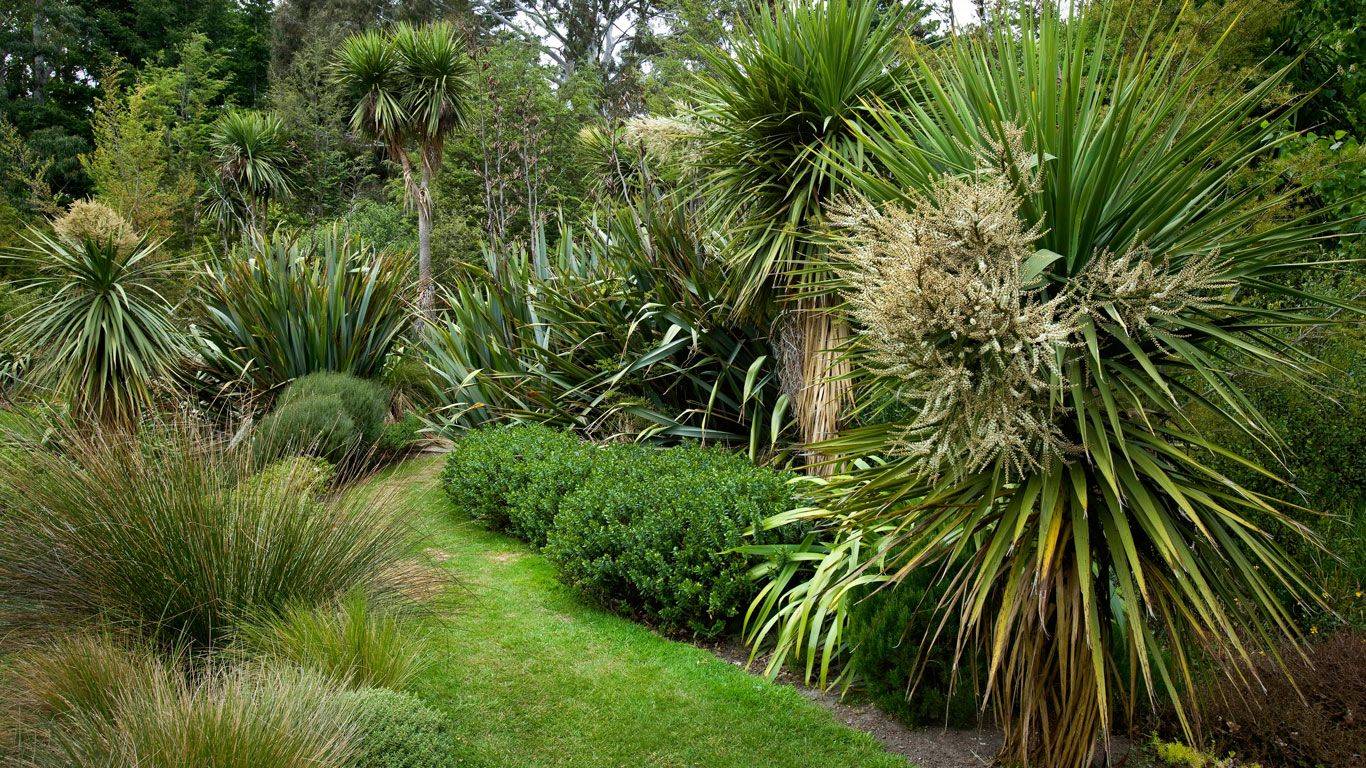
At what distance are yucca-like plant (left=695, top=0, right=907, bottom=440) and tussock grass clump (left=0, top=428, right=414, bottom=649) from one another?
11.5 ft

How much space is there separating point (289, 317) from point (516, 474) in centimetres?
522

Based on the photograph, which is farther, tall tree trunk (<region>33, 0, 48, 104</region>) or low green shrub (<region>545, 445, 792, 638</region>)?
tall tree trunk (<region>33, 0, 48, 104</region>)

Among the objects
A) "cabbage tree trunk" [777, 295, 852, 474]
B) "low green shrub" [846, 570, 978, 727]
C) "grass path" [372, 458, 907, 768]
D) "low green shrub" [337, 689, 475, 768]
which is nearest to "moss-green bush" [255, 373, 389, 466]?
"grass path" [372, 458, 907, 768]

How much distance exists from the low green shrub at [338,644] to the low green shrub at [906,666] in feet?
7.58

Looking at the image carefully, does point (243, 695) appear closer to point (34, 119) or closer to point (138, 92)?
point (138, 92)

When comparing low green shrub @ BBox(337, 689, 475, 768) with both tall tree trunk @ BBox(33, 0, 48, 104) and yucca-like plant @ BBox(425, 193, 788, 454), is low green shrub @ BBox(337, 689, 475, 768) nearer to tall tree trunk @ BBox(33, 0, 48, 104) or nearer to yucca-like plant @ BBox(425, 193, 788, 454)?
yucca-like plant @ BBox(425, 193, 788, 454)

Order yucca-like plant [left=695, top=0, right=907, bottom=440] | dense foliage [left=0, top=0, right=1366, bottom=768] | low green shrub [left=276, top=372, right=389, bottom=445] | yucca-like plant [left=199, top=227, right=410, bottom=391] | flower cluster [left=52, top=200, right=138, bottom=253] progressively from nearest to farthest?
dense foliage [left=0, top=0, right=1366, bottom=768] → yucca-like plant [left=695, top=0, right=907, bottom=440] → flower cluster [left=52, top=200, right=138, bottom=253] → low green shrub [left=276, top=372, right=389, bottom=445] → yucca-like plant [left=199, top=227, right=410, bottom=391]

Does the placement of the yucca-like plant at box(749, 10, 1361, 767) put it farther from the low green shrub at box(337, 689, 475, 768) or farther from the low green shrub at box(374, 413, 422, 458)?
the low green shrub at box(374, 413, 422, 458)

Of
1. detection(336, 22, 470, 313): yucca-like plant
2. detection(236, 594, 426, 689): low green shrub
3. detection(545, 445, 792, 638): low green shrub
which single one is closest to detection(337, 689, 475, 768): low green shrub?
detection(236, 594, 426, 689): low green shrub

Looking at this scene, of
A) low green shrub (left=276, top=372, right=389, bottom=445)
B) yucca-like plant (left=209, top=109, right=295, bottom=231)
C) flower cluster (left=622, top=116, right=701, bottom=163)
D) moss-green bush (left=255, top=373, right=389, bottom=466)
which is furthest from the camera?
yucca-like plant (left=209, top=109, right=295, bottom=231)

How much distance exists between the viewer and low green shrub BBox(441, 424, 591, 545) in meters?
7.01

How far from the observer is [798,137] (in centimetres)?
641

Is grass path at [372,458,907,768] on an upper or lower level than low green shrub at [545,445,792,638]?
lower

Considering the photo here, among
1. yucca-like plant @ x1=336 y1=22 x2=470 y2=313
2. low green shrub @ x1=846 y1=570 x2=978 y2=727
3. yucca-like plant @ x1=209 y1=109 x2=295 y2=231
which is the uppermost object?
yucca-like plant @ x1=336 y1=22 x2=470 y2=313
